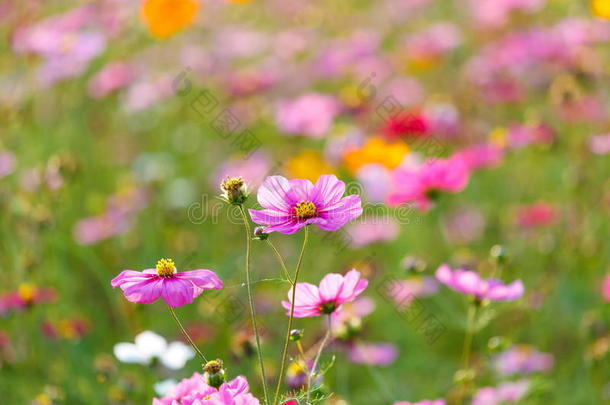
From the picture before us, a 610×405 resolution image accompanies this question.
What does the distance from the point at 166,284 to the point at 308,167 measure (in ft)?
5.11

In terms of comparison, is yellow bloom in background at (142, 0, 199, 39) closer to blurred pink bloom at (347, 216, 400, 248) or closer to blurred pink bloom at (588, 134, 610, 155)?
blurred pink bloom at (347, 216, 400, 248)

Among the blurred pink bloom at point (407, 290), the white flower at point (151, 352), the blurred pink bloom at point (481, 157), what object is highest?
the white flower at point (151, 352)

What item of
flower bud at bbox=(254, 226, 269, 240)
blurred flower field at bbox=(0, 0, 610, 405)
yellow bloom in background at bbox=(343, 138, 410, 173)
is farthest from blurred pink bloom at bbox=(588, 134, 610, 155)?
flower bud at bbox=(254, 226, 269, 240)

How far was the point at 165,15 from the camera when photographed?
3.18 m

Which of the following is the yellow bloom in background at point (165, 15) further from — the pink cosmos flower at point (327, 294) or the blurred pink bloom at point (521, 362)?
the pink cosmos flower at point (327, 294)

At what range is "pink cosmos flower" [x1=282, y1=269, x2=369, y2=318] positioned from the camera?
951 millimetres

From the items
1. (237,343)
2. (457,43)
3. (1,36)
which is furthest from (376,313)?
(1,36)

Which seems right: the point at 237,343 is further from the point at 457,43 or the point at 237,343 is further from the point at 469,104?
the point at 457,43

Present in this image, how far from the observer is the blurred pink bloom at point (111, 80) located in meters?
2.93

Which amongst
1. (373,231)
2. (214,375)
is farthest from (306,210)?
(373,231)

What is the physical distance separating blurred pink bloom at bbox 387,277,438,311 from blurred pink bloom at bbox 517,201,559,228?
1.11 ft

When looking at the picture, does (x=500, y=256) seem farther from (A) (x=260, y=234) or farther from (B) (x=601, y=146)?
(B) (x=601, y=146)

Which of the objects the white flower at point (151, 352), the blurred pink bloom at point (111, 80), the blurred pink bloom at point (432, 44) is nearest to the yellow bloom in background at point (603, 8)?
the blurred pink bloom at point (432, 44)

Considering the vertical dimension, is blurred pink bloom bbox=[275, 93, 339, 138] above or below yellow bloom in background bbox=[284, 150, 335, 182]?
above
